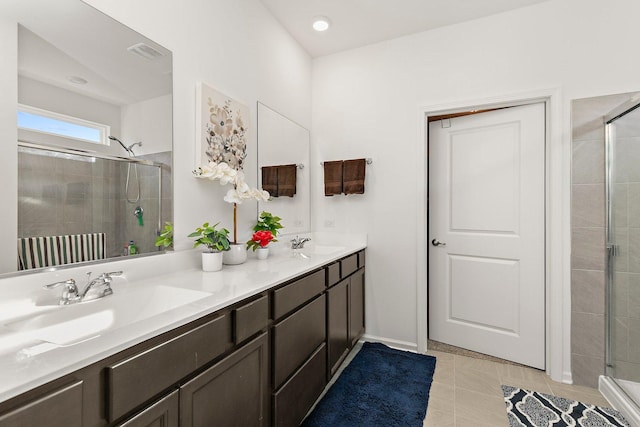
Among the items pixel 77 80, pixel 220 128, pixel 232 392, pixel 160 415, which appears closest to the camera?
pixel 160 415

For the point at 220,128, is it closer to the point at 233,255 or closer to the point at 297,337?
the point at 233,255

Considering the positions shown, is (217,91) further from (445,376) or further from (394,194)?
(445,376)

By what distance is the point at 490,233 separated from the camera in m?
2.55

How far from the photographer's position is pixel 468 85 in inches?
97.8

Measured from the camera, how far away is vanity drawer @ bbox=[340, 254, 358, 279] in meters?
2.22

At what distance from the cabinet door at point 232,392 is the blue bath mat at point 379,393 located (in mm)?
618

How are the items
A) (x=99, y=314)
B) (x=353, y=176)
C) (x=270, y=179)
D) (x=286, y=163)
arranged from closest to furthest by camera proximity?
(x=99, y=314) < (x=270, y=179) < (x=286, y=163) < (x=353, y=176)

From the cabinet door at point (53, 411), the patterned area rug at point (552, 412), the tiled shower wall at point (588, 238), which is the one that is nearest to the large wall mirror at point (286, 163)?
the cabinet door at point (53, 411)

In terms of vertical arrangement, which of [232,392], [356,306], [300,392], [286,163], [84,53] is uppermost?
[84,53]

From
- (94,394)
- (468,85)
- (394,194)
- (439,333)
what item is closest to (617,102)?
(468,85)

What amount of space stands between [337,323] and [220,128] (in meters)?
1.49

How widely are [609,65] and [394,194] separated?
166 centimetres

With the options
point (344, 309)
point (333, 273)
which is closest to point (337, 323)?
point (344, 309)

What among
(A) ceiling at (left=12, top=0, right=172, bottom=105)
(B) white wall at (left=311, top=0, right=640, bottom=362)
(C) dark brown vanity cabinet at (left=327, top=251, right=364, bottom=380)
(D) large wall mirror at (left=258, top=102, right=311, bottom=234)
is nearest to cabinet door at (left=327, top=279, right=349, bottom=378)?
(C) dark brown vanity cabinet at (left=327, top=251, right=364, bottom=380)
